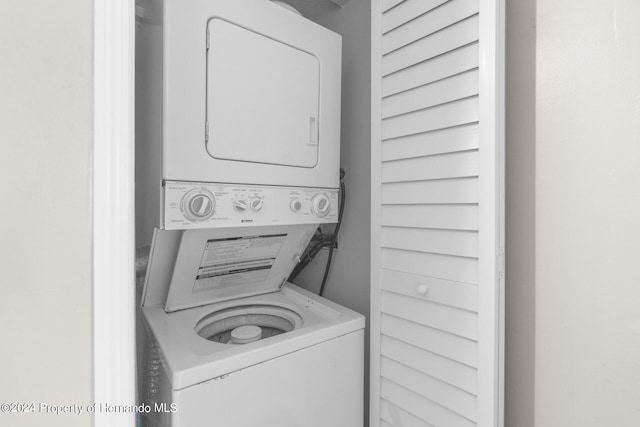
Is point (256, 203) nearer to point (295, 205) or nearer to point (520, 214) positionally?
point (295, 205)

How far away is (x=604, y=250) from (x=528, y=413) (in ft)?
2.27

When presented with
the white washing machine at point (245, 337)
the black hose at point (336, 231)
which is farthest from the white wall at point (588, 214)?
the black hose at point (336, 231)

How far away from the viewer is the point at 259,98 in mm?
1502

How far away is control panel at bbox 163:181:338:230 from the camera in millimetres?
1326

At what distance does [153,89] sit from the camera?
146cm

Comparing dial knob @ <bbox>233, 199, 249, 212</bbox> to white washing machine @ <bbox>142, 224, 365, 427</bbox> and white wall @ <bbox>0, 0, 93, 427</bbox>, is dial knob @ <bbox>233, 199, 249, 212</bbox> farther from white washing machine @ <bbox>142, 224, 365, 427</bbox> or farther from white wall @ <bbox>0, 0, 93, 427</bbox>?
white wall @ <bbox>0, 0, 93, 427</bbox>

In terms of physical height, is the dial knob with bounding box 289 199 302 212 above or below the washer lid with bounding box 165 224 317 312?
above

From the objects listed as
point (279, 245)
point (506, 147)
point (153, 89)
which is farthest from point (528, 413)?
point (153, 89)

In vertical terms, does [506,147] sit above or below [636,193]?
above

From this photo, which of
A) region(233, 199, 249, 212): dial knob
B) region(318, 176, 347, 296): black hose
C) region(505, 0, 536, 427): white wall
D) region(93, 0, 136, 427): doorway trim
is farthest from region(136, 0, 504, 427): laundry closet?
region(93, 0, 136, 427): doorway trim

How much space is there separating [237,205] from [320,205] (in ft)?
1.58

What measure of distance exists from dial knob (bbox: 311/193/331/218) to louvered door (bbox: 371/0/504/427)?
30 cm

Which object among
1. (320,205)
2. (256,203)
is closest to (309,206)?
(320,205)

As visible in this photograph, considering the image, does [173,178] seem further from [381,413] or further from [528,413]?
[528,413]
